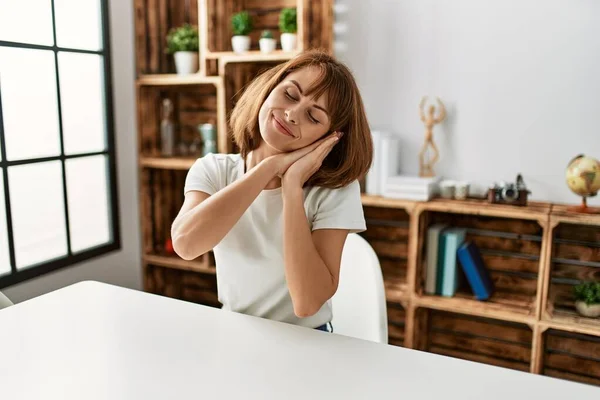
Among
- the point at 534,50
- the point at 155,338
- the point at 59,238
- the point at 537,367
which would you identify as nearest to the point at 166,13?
the point at 59,238

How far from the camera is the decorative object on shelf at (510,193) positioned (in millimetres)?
2107

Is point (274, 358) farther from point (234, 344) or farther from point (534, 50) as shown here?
point (534, 50)

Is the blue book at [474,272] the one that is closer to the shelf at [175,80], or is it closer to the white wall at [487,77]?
the white wall at [487,77]

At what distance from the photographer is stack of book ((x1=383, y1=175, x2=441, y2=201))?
2.20 meters

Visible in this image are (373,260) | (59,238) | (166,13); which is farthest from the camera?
(166,13)

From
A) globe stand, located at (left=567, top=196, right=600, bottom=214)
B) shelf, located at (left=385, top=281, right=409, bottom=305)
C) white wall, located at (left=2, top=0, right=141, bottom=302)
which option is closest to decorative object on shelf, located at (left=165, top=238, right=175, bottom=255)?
white wall, located at (left=2, top=0, right=141, bottom=302)

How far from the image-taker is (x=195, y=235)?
121cm

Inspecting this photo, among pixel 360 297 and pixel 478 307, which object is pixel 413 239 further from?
pixel 360 297

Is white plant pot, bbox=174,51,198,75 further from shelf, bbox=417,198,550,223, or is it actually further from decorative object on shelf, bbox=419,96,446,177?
shelf, bbox=417,198,550,223

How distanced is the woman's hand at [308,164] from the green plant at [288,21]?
1.23 metres

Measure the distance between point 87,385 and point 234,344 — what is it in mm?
275

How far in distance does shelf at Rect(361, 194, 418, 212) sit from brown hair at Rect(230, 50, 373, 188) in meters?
0.89

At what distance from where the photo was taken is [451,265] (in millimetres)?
2213

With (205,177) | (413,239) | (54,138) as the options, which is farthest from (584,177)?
(54,138)
